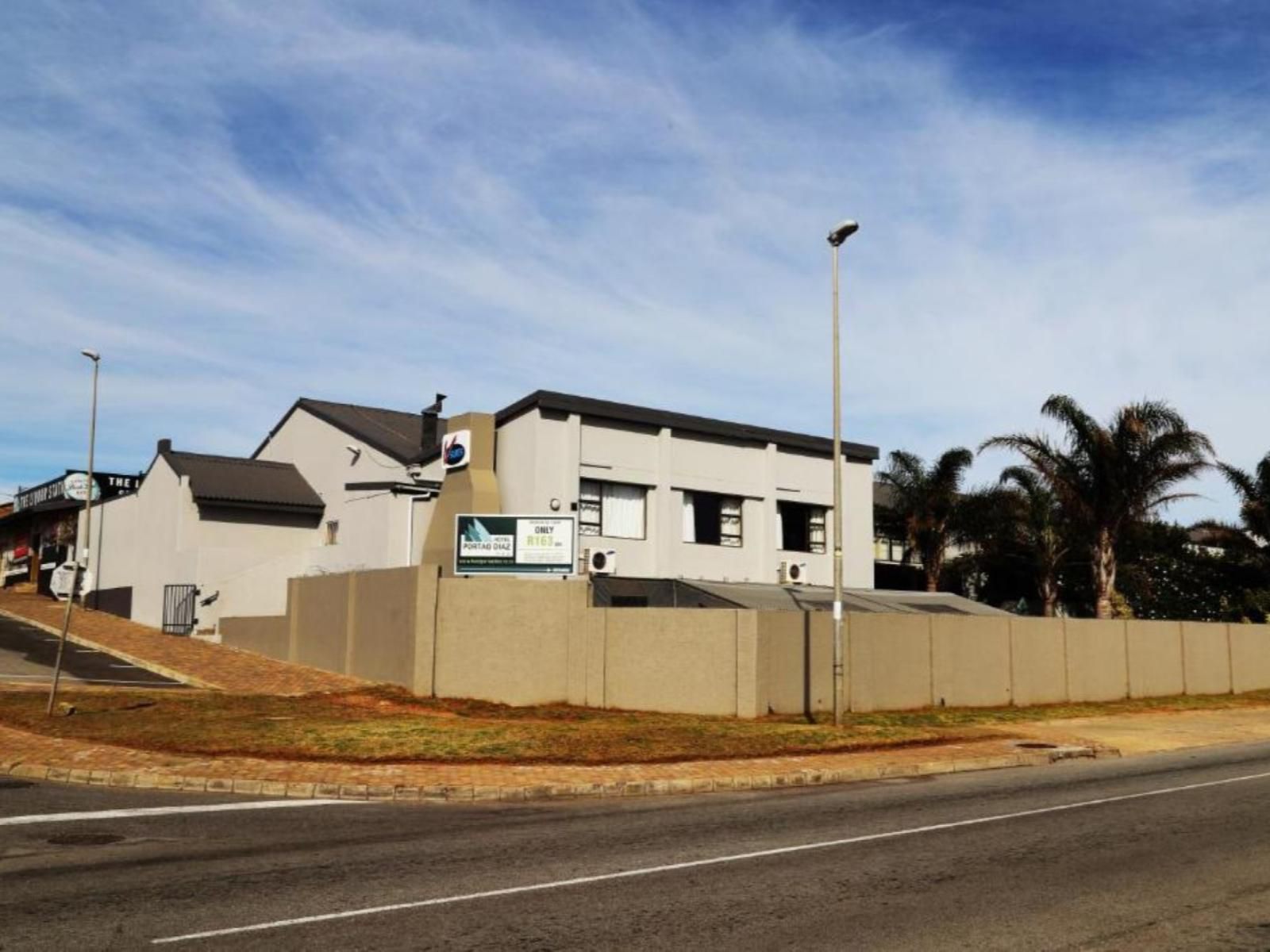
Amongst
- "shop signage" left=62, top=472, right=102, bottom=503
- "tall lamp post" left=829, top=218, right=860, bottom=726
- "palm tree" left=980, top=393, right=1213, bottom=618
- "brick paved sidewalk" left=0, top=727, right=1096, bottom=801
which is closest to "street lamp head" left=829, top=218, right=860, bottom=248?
"tall lamp post" left=829, top=218, right=860, bottom=726

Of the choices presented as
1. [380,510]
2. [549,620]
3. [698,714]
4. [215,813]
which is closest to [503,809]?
[215,813]

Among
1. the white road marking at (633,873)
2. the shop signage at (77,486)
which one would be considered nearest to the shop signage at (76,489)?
the shop signage at (77,486)

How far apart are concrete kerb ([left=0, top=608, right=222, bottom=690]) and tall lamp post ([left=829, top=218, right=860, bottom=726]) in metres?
15.7

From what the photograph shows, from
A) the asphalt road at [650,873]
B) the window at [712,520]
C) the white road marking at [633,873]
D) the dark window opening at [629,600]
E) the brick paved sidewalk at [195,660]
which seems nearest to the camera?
the asphalt road at [650,873]

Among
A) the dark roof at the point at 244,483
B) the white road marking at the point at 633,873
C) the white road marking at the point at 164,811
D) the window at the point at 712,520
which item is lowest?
the white road marking at the point at 164,811

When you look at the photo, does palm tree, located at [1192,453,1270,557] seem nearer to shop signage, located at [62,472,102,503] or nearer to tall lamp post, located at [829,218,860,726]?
Result: tall lamp post, located at [829,218,860,726]

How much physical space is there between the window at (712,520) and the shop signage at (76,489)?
30.2 metres

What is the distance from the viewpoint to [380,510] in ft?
126

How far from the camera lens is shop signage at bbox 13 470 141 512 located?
5094cm

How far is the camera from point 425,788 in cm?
1441

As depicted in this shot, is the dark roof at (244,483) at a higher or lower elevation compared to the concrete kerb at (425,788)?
higher

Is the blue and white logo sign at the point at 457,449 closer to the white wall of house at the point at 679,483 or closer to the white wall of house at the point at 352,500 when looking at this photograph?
the white wall of house at the point at 679,483

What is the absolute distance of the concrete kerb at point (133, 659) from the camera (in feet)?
94.6

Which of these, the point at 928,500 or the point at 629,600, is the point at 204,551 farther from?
the point at 928,500
